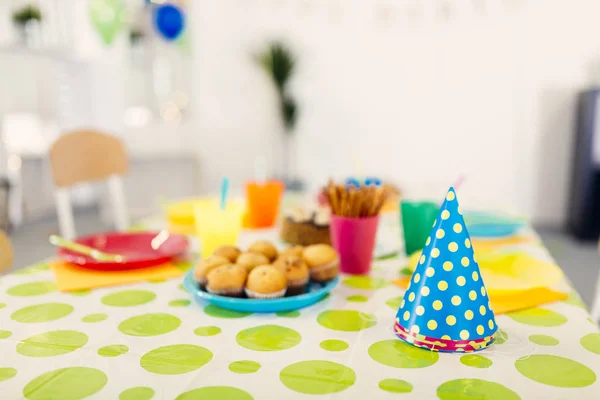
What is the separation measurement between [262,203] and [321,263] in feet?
1.56

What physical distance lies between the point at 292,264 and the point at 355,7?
10.4ft

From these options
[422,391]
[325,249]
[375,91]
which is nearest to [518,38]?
[375,91]

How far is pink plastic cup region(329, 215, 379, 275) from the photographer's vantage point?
2.79ft

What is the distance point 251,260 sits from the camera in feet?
2.43

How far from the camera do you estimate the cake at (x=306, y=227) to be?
0.97 metres

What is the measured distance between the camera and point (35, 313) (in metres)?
0.69

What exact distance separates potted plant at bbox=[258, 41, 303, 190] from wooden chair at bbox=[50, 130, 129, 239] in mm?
2036

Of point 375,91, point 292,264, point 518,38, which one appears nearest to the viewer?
point 292,264

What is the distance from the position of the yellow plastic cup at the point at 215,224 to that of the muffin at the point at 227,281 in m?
0.23

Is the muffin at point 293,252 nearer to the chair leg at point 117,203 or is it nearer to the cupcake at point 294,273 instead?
the cupcake at point 294,273

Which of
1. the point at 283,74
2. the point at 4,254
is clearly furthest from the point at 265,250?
the point at 283,74

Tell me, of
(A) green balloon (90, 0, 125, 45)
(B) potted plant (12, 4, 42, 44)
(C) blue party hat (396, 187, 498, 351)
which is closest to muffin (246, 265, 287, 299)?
(C) blue party hat (396, 187, 498, 351)

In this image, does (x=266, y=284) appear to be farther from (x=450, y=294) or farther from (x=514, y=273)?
(x=514, y=273)

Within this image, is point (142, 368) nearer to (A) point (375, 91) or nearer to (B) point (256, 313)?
(B) point (256, 313)
